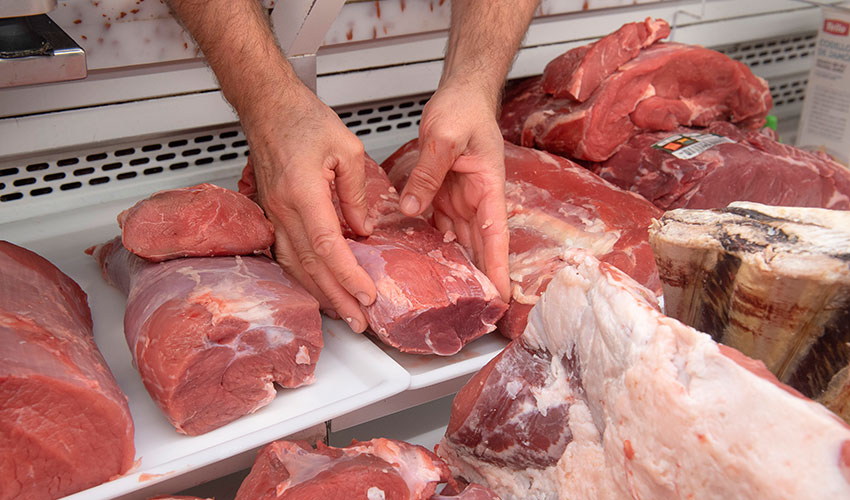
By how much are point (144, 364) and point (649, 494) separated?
1069 mm

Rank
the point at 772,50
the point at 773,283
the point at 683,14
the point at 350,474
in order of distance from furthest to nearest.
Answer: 1. the point at 772,50
2. the point at 683,14
3. the point at 350,474
4. the point at 773,283

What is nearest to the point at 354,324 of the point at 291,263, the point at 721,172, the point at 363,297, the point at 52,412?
the point at 363,297

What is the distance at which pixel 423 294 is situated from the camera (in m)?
1.75

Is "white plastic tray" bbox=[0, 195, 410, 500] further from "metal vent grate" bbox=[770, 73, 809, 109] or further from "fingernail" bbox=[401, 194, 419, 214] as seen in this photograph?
"metal vent grate" bbox=[770, 73, 809, 109]

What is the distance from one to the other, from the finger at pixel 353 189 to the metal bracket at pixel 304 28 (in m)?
0.41

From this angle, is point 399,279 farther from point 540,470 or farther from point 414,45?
point 414,45

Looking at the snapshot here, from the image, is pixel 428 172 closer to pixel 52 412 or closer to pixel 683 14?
pixel 52 412

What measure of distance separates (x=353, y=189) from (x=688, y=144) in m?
1.22

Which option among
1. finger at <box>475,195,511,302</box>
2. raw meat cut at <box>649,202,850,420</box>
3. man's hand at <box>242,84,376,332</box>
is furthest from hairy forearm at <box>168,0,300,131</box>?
raw meat cut at <box>649,202,850,420</box>

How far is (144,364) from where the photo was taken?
1549mm

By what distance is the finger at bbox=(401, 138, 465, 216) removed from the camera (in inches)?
72.9

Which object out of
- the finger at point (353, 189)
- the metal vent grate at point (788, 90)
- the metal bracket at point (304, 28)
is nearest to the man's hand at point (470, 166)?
the finger at point (353, 189)

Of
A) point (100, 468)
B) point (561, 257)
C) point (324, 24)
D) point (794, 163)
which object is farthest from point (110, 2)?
point (794, 163)

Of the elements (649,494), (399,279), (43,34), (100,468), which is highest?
(43,34)
